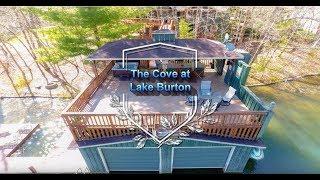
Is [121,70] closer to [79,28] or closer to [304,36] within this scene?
[79,28]

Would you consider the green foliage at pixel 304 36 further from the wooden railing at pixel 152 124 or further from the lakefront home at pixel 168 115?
the wooden railing at pixel 152 124

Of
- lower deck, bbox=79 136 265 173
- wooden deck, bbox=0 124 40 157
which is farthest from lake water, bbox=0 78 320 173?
lower deck, bbox=79 136 265 173

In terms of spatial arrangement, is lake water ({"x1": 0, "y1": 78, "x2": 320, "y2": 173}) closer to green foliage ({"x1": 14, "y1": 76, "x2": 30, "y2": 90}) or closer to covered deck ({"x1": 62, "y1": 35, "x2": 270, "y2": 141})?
green foliage ({"x1": 14, "y1": 76, "x2": 30, "y2": 90})

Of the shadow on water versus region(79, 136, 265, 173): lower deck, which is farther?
the shadow on water

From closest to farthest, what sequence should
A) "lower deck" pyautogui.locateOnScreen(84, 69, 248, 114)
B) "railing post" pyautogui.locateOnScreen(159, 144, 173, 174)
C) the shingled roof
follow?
"railing post" pyautogui.locateOnScreen(159, 144, 173, 174) < "lower deck" pyautogui.locateOnScreen(84, 69, 248, 114) < the shingled roof

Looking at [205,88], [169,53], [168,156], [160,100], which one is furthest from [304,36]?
[168,156]
